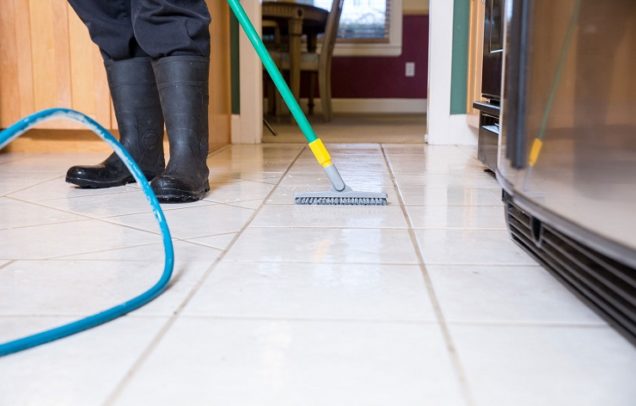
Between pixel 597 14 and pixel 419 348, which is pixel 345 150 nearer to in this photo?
pixel 597 14

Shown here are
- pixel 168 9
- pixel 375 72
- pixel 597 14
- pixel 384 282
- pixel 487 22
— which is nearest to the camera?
pixel 384 282

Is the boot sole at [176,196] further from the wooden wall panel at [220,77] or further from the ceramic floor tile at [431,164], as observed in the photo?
the wooden wall panel at [220,77]

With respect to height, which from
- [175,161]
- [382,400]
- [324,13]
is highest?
[324,13]

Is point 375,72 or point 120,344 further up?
point 375,72

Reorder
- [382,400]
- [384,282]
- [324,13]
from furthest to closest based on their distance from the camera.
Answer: [324,13] → [384,282] → [382,400]

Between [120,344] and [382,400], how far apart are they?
0.90 feet

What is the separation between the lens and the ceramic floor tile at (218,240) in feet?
3.51

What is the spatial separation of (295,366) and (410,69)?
528 cm

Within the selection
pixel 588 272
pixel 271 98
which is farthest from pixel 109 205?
pixel 271 98

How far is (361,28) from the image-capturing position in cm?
587

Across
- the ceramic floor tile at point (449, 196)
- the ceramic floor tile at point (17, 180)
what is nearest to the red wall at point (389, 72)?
the ceramic floor tile at point (17, 180)

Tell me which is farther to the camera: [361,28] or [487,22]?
[361,28]

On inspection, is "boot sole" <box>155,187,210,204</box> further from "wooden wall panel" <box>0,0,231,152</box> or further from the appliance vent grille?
"wooden wall panel" <box>0,0,231,152</box>

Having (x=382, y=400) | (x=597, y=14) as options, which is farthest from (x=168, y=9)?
(x=382, y=400)
